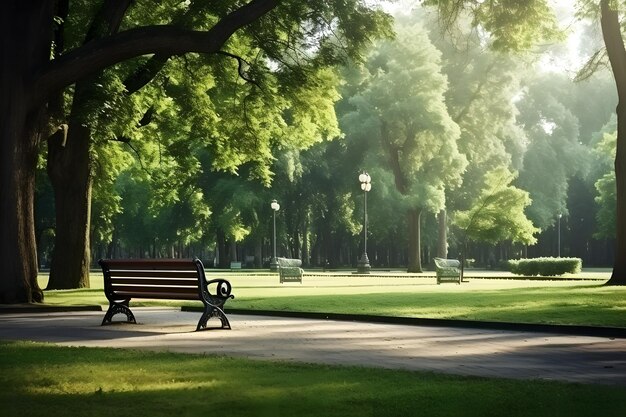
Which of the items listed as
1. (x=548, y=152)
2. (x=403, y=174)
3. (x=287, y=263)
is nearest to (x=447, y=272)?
(x=287, y=263)

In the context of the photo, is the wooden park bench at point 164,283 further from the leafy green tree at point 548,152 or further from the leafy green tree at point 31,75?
the leafy green tree at point 548,152

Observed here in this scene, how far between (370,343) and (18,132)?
39.0 ft

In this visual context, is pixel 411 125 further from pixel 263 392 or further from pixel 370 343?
pixel 263 392

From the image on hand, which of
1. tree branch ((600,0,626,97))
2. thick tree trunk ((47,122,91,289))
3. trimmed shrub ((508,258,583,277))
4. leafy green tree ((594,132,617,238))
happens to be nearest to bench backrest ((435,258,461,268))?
trimmed shrub ((508,258,583,277))

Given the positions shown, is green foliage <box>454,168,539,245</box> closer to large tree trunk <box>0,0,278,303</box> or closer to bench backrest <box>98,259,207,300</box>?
large tree trunk <box>0,0,278,303</box>

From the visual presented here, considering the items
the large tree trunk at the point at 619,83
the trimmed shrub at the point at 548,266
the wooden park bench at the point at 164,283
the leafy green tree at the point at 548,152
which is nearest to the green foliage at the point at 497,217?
the trimmed shrub at the point at 548,266

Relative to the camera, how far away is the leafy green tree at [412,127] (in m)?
66.7

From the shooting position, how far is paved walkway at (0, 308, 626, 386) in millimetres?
11695

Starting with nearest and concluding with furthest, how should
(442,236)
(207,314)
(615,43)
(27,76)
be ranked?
(207,314), (27,76), (615,43), (442,236)

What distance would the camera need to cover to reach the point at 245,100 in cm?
3384

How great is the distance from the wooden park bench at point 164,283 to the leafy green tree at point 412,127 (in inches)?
1921

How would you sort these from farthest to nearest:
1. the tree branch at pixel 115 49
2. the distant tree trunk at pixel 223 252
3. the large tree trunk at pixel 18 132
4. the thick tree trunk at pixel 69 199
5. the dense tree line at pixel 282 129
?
the distant tree trunk at pixel 223 252 → the thick tree trunk at pixel 69 199 → the dense tree line at pixel 282 129 → the tree branch at pixel 115 49 → the large tree trunk at pixel 18 132

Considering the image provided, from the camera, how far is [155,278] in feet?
58.4

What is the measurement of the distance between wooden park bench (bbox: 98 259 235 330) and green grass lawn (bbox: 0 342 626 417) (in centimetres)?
540
